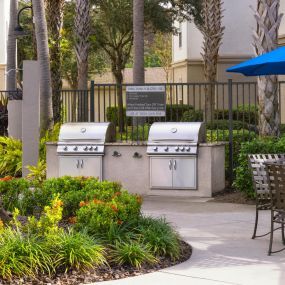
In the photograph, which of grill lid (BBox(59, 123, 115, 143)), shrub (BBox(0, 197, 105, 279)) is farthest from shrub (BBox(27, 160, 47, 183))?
shrub (BBox(0, 197, 105, 279))

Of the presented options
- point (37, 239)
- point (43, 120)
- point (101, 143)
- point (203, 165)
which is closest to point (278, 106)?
point (203, 165)

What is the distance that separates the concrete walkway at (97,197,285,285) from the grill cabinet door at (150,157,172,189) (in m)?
0.82

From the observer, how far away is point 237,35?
1379 inches

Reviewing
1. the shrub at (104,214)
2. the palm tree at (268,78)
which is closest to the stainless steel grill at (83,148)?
the palm tree at (268,78)

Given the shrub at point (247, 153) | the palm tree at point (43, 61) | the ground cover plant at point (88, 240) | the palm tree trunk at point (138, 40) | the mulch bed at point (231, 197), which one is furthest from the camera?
the palm tree trunk at point (138, 40)

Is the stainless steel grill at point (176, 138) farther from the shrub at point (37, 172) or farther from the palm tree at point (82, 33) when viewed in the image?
the palm tree at point (82, 33)

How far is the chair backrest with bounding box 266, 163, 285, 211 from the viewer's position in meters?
8.34

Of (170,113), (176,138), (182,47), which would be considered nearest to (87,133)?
(176,138)

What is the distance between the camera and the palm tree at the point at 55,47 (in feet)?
60.4

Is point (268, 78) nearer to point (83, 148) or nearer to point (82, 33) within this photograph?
point (83, 148)

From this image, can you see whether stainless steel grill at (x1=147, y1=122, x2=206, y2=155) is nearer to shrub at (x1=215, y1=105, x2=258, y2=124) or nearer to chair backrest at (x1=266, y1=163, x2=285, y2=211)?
shrub at (x1=215, y1=105, x2=258, y2=124)

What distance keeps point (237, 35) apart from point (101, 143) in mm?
22011

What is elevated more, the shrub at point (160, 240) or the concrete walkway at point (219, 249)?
the shrub at point (160, 240)

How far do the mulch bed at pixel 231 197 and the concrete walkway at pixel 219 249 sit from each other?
1.27ft
